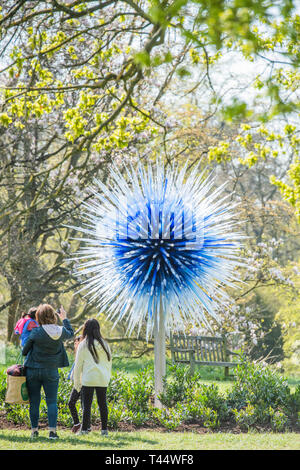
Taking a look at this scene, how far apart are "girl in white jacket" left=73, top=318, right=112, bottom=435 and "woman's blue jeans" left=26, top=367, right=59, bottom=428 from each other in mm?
344

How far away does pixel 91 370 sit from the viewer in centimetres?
690

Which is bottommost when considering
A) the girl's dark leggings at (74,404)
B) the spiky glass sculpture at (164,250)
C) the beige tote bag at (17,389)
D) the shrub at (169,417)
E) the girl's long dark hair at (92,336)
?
the shrub at (169,417)

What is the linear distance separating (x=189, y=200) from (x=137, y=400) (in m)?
2.69

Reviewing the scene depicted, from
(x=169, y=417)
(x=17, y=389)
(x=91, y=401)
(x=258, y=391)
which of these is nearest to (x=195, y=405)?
(x=169, y=417)

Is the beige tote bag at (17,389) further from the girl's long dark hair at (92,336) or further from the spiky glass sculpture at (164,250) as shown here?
the spiky glass sculpture at (164,250)

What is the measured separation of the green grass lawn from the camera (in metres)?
6.26

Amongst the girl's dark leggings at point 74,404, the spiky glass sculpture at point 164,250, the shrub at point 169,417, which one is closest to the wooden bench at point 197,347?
the spiky glass sculpture at point 164,250

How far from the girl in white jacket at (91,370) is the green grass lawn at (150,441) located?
279 millimetres

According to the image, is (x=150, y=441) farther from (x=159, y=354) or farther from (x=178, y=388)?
(x=159, y=354)

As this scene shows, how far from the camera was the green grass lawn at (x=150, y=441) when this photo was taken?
6.26 meters

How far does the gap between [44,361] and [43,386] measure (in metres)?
0.27

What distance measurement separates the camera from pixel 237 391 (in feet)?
26.7
